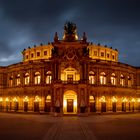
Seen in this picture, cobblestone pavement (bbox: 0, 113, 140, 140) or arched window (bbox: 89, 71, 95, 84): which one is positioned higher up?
arched window (bbox: 89, 71, 95, 84)

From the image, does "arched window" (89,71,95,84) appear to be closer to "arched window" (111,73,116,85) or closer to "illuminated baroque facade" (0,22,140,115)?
"illuminated baroque facade" (0,22,140,115)

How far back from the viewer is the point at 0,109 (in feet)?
293

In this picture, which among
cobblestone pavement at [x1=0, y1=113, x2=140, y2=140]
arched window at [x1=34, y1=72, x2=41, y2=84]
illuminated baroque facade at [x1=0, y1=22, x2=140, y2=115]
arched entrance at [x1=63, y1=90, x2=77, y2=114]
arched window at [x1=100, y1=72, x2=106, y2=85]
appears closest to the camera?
cobblestone pavement at [x1=0, y1=113, x2=140, y2=140]

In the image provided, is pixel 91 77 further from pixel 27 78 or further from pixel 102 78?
pixel 27 78

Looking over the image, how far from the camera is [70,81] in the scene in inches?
2756

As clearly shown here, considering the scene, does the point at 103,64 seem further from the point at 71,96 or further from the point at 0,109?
the point at 0,109

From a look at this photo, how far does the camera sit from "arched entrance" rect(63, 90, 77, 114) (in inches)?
2822

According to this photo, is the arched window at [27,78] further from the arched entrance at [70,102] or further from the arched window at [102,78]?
the arched window at [102,78]

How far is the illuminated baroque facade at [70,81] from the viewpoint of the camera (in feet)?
232

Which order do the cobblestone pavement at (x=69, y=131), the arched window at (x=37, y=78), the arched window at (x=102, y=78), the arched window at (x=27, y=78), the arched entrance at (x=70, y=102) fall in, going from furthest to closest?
the arched window at (x=27, y=78), the arched window at (x=37, y=78), the arched window at (x=102, y=78), the arched entrance at (x=70, y=102), the cobblestone pavement at (x=69, y=131)

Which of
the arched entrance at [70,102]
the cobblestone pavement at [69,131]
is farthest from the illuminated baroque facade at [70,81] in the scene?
the cobblestone pavement at [69,131]

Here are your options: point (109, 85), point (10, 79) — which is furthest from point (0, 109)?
point (109, 85)

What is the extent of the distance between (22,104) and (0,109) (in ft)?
36.0

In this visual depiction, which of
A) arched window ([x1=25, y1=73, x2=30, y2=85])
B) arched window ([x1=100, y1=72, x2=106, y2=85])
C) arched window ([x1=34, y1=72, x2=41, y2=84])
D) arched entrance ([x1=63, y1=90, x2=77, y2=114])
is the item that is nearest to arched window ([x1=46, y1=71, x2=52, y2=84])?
arched window ([x1=34, y1=72, x2=41, y2=84])
